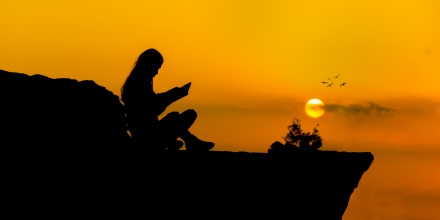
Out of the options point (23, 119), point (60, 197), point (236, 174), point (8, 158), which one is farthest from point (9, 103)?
point (236, 174)

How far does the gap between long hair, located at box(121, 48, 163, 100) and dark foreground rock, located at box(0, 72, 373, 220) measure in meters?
2.20

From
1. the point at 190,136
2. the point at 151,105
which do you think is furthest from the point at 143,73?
the point at 190,136

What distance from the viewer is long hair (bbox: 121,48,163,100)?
11227mm

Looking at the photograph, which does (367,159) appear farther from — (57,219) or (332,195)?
(57,219)

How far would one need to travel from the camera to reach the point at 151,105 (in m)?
11.2

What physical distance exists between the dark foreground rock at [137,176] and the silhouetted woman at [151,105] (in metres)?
1.93

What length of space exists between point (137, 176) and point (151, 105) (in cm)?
351

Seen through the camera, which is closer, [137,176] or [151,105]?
[137,176]

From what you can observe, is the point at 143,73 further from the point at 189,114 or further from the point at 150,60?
the point at 189,114

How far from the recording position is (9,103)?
864 centimetres

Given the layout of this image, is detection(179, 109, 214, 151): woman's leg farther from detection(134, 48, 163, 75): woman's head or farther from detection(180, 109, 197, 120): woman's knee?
detection(134, 48, 163, 75): woman's head

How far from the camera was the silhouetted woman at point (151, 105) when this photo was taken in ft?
35.9

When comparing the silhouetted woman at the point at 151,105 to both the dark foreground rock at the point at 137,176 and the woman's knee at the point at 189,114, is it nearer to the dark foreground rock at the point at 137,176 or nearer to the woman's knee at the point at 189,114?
the woman's knee at the point at 189,114

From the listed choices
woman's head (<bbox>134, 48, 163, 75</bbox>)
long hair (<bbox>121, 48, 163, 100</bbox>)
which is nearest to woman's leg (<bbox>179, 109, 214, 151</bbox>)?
long hair (<bbox>121, 48, 163, 100</bbox>)
